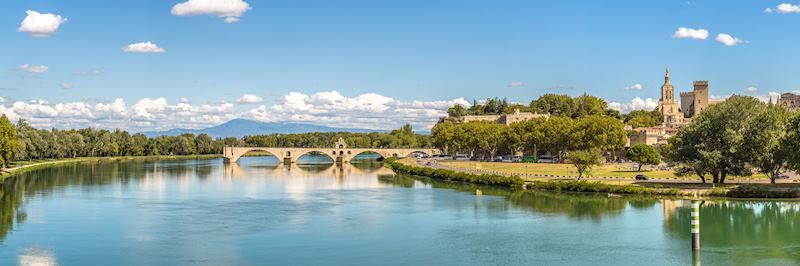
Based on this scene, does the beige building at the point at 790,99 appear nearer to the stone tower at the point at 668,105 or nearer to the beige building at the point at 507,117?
the stone tower at the point at 668,105

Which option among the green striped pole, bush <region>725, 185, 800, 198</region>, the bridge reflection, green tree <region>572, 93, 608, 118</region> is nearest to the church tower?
green tree <region>572, 93, 608, 118</region>

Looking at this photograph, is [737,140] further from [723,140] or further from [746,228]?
[746,228]

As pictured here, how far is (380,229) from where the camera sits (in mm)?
40469

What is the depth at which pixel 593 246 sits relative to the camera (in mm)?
34688

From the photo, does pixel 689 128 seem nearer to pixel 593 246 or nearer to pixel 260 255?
pixel 593 246

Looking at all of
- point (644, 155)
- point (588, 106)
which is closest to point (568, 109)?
point (588, 106)

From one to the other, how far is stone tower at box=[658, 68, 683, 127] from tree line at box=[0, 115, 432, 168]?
1877 inches

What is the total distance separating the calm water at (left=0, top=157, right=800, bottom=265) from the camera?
106 ft

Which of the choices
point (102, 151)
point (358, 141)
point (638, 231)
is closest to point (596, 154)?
point (638, 231)

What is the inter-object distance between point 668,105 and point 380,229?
126m

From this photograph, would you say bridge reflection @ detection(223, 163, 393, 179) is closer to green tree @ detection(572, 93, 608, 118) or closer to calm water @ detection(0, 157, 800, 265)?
calm water @ detection(0, 157, 800, 265)

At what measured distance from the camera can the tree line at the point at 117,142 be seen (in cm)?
9256

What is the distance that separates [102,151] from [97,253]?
362 feet

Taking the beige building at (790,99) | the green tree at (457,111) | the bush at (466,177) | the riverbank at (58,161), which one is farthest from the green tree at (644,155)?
the beige building at (790,99)
